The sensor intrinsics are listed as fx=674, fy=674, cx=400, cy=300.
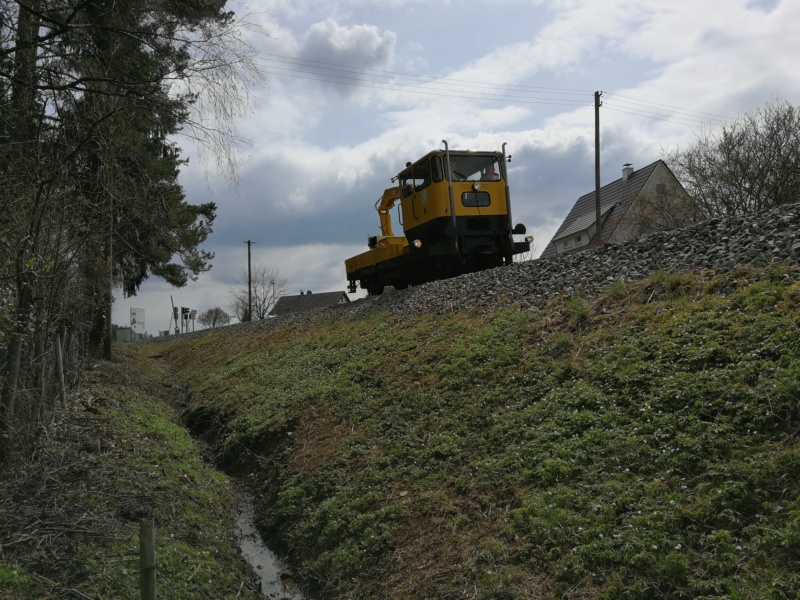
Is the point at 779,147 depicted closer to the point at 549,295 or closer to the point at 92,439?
the point at 549,295

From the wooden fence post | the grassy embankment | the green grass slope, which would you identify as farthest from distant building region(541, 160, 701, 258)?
the wooden fence post

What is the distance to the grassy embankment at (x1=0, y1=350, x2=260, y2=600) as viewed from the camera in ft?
15.5

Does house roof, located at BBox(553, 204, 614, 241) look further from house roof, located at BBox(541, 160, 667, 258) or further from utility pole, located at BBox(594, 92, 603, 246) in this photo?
utility pole, located at BBox(594, 92, 603, 246)

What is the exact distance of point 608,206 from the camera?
4059 centimetres

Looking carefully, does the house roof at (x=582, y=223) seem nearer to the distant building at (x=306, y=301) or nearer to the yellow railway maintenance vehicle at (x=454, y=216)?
the yellow railway maintenance vehicle at (x=454, y=216)

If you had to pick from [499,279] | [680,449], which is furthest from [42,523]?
[499,279]

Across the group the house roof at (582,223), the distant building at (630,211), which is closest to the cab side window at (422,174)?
the distant building at (630,211)

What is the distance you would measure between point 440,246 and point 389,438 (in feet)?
28.2

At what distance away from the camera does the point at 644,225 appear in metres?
28.5

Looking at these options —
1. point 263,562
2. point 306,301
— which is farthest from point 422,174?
point 306,301

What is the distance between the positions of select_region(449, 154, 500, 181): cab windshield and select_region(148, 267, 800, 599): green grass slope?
22.2 ft

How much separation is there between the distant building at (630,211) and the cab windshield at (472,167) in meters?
10.5

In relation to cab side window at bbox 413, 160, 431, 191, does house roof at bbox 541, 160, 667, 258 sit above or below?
above

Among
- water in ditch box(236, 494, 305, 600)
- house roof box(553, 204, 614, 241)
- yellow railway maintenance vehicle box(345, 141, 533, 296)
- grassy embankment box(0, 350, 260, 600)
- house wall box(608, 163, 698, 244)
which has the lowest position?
water in ditch box(236, 494, 305, 600)
